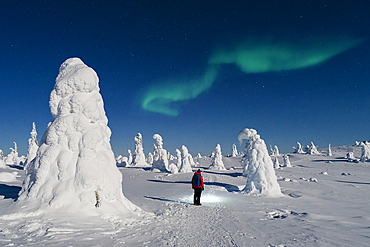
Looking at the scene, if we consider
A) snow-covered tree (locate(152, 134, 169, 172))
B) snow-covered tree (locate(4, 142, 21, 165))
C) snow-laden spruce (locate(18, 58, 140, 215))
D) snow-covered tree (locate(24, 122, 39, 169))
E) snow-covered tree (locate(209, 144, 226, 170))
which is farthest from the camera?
snow-covered tree (locate(4, 142, 21, 165))

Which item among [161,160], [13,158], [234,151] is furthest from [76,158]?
[234,151]

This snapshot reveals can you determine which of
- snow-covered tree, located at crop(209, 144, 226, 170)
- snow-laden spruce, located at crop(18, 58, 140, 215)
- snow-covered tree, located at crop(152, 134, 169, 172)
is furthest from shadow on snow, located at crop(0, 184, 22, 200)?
snow-covered tree, located at crop(209, 144, 226, 170)

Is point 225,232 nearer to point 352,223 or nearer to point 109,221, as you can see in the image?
point 109,221

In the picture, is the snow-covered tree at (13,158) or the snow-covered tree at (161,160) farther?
the snow-covered tree at (13,158)

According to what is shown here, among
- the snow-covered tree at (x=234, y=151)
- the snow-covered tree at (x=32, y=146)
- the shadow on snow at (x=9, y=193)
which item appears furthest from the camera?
the snow-covered tree at (x=234, y=151)

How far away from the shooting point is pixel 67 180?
748cm

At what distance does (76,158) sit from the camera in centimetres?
803

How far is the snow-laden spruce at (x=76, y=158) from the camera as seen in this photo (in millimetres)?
7203

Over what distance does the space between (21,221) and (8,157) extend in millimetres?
73268

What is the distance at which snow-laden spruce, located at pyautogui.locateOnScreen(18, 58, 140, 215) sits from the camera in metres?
7.20

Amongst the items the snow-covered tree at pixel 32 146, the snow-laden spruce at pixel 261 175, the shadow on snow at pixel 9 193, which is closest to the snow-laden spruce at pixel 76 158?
the shadow on snow at pixel 9 193

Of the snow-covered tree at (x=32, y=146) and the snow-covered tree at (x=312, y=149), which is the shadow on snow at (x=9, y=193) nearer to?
the snow-covered tree at (x=32, y=146)

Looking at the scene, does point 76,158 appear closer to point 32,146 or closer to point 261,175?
point 261,175

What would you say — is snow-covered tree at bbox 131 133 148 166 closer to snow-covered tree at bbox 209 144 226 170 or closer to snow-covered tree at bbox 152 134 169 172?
snow-covered tree at bbox 152 134 169 172
